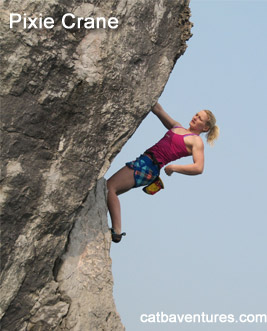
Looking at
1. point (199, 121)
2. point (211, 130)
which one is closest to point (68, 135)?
point (199, 121)

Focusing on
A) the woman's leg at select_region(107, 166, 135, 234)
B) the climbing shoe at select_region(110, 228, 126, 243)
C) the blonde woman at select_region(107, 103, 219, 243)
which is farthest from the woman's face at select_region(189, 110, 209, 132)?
the climbing shoe at select_region(110, 228, 126, 243)

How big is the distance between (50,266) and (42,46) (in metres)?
2.62

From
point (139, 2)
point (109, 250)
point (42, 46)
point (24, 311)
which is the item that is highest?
point (139, 2)

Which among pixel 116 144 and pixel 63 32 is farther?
pixel 116 144

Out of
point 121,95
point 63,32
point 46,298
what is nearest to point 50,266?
point 46,298

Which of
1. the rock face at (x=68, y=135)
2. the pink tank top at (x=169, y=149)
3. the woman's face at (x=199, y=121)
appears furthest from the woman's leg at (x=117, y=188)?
the woman's face at (x=199, y=121)

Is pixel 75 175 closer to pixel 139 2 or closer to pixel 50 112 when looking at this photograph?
pixel 50 112

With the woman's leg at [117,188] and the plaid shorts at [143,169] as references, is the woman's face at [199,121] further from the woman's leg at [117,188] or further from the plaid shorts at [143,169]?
the woman's leg at [117,188]

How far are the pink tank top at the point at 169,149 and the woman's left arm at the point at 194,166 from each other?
0.20m

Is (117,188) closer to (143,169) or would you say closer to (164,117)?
(143,169)

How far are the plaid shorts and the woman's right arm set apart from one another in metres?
0.56

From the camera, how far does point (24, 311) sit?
827 cm

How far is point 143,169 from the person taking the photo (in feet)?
30.3

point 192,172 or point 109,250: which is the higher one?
point 192,172
